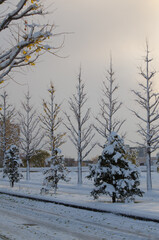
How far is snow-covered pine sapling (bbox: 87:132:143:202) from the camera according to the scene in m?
14.8

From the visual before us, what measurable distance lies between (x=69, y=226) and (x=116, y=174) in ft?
19.5

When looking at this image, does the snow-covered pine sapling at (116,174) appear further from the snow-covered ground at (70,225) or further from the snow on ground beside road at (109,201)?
the snow-covered ground at (70,225)

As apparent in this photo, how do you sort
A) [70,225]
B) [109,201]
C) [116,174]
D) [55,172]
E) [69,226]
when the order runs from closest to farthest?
[69,226] → [70,225] → [116,174] → [109,201] → [55,172]

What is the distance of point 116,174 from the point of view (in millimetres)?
15062

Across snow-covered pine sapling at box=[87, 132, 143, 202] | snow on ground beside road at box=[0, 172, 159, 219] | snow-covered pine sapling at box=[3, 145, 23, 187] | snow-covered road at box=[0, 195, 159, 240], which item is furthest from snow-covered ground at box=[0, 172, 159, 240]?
snow-covered pine sapling at box=[3, 145, 23, 187]

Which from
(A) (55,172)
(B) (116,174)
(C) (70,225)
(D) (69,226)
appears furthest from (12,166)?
(D) (69,226)

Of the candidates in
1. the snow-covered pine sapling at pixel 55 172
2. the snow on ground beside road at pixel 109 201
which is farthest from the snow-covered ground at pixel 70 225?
the snow-covered pine sapling at pixel 55 172

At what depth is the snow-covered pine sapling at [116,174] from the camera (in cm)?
1484

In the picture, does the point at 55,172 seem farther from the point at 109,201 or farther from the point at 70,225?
the point at 70,225

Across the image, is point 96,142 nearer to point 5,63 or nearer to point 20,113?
point 20,113

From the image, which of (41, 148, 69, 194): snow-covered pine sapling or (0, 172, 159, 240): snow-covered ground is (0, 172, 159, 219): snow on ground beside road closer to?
(0, 172, 159, 240): snow-covered ground

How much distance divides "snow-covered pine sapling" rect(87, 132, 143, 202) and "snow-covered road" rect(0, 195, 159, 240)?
2467mm

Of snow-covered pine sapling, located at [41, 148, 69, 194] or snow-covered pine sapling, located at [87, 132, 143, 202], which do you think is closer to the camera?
snow-covered pine sapling, located at [87, 132, 143, 202]

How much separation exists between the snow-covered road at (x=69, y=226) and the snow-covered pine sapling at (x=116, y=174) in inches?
97.1
